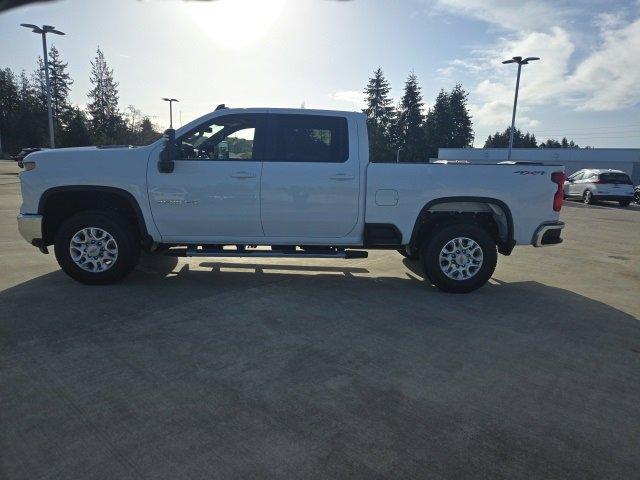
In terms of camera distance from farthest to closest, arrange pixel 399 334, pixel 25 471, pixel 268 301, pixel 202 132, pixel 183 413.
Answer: pixel 202 132 < pixel 268 301 < pixel 399 334 < pixel 183 413 < pixel 25 471

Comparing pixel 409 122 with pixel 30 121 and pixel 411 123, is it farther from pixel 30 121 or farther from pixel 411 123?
pixel 30 121

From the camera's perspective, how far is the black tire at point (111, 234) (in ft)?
16.7

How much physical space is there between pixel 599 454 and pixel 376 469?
49.6 inches

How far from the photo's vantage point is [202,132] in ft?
17.0

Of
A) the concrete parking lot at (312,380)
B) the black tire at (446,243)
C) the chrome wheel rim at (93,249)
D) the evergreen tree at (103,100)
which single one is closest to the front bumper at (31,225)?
the chrome wheel rim at (93,249)

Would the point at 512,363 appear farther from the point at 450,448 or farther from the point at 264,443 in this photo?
the point at 264,443

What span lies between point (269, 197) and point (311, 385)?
2601 mm

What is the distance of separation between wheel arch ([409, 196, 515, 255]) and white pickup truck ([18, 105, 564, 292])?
0.02 metres

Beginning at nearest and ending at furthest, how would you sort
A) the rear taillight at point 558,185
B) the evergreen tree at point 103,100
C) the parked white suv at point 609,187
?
the rear taillight at point 558,185
the parked white suv at point 609,187
the evergreen tree at point 103,100

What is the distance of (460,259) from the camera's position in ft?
17.5

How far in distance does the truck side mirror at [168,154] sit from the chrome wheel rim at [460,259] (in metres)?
3.35

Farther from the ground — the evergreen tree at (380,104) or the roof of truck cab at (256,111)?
the evergreen tree at (380,104)

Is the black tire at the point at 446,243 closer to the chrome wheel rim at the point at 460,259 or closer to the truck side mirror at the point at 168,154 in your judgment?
the chrome wheel rim at the point at 460,259

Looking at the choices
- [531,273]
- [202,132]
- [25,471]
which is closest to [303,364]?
[25,471]
